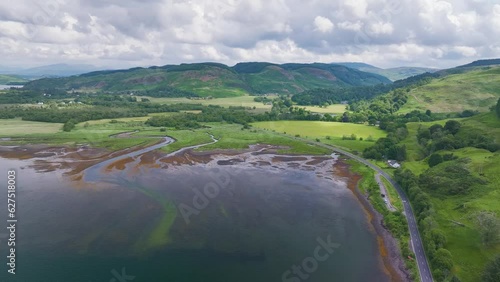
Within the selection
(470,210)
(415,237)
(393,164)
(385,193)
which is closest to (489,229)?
(415,237)

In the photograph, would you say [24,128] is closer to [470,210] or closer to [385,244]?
[385,244]

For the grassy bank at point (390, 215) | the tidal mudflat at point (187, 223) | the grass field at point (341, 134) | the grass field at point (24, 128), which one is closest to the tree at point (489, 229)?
the grassy bank at point (390, 215)

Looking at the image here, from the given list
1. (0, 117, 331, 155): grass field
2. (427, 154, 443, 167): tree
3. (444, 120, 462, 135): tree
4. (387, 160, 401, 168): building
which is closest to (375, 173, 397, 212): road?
(387, 160, 401, 168): building

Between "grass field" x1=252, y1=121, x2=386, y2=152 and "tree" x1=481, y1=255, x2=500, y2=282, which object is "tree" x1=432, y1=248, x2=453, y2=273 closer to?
"tree" x1=481, y1=255, x2=500, y2=282

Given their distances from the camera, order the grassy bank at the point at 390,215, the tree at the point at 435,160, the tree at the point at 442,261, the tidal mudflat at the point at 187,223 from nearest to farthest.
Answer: the tree at the point at 442,261 < the tidal mudflat at the point at 187,223 < the grassy bank at the point at 390,215 < the tree at the point at 435,160

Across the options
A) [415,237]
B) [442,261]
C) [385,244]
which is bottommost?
[385,244]

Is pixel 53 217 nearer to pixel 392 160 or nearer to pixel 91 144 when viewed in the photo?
pixel 91 144

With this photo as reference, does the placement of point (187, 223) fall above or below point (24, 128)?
below

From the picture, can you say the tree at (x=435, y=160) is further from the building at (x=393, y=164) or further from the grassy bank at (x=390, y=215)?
the grassy bank at (x=390, y=215)
